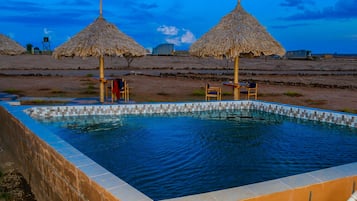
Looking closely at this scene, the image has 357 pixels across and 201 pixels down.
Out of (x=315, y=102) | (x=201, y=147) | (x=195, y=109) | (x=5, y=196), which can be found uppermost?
(x=195, y=109)

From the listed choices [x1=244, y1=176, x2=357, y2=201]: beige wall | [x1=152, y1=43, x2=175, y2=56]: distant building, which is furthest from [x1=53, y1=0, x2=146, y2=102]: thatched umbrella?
[x1=152, y1=43, x2=175, y2=56]: distant building

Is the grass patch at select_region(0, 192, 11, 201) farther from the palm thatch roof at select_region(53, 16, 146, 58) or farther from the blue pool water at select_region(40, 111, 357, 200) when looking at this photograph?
the palm thatch roof at select_region(53, 16, 146, 58)

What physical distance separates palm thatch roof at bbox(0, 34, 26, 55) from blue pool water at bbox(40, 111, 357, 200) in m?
4.33

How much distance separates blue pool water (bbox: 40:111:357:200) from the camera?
4.03 metres

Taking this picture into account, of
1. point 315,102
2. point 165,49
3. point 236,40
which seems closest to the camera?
point 236,40

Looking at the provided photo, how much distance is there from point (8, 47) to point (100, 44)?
3.59 metres

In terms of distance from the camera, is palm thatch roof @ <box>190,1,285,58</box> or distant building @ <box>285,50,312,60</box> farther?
distant building @ <box>285,50,312,60</box>

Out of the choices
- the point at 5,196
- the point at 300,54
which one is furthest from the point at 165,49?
the point at 5,196

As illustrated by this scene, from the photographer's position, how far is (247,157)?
484 cm

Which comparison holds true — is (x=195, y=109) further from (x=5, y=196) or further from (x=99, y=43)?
(x=5, y=196)

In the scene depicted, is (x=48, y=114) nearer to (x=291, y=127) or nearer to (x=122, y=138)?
(x=122, y=138)

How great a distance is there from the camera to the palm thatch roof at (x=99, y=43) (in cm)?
865

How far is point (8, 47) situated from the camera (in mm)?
10258

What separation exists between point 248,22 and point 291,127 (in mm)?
3945
